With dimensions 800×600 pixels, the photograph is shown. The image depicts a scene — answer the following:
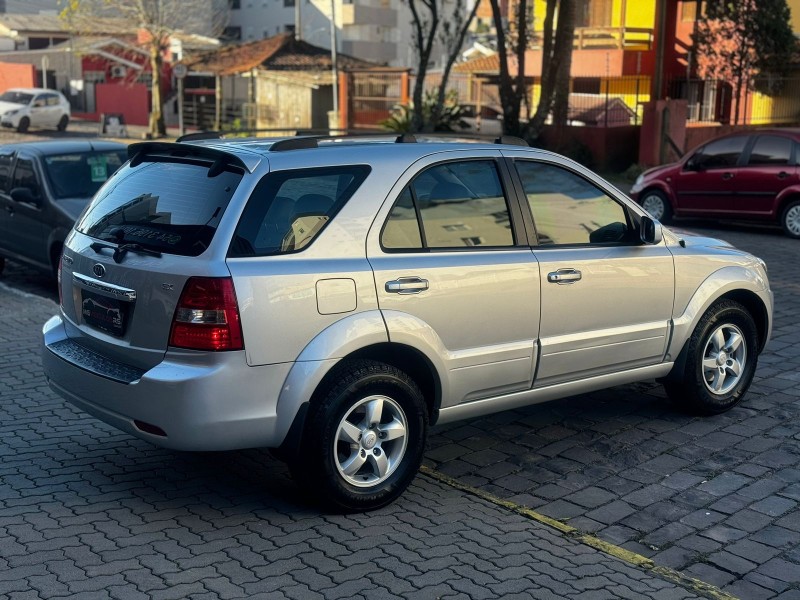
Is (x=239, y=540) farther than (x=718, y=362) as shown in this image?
No

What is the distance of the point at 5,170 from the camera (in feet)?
40.4

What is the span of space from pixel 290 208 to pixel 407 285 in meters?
0.69

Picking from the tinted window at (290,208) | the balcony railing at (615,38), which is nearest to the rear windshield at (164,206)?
the tinted window at (290,208)

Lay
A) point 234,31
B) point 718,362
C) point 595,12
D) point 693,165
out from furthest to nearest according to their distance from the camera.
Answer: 1. point 234,31
2. point 595,12
3. point 693,165
4. point 718,362

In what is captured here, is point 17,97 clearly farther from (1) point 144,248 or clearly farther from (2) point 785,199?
(1) point 144,248

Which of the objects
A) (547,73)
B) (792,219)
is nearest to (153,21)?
(547,73)

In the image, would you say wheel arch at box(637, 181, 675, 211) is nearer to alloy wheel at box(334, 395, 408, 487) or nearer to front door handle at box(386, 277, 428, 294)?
front door handle at box(386, 277, 428, 294)

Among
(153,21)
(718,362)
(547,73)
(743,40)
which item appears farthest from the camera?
(153,21)

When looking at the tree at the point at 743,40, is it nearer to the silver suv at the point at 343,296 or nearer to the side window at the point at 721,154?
the side window at the point at 721,154

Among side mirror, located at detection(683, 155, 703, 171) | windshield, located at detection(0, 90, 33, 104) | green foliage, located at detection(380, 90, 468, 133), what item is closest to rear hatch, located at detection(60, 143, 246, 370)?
side mirror, located at detection(683, 155, 703, 171)

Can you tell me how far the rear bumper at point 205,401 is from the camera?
4785 mm

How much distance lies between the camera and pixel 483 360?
564cm

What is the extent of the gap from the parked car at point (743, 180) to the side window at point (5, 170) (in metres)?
9.98

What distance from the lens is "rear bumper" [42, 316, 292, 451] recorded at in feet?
15.7
